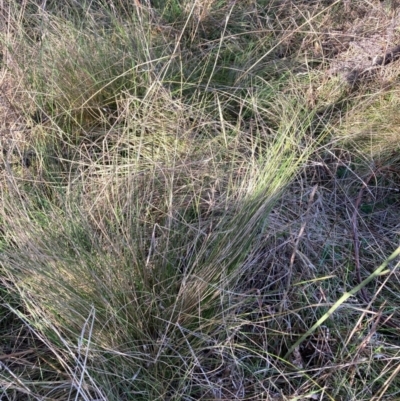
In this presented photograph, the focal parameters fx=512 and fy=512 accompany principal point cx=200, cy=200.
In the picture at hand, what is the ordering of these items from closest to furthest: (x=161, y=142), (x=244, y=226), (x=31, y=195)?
(x=244, y=226) → (x=31, y=195) → (x=161, y=142)

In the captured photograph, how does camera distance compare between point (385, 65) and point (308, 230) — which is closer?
point (308, 230)

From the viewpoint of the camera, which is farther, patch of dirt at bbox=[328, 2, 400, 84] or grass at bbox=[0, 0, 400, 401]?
patch of dirt at bbox=[328, 2, 400, 84]

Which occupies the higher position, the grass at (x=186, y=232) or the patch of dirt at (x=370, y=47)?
the patch of dirt at (x=370, y=47)

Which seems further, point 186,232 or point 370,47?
point 370,47

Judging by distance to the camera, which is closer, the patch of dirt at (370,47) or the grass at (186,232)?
the grass at (186,232)

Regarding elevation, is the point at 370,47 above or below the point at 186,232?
above

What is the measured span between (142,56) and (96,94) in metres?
0.21

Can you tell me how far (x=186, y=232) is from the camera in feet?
3.98

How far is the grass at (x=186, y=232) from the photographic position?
3.39 ft

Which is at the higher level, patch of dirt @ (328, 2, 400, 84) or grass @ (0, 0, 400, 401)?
patch of dirt @ (328, 2, 400, 84)

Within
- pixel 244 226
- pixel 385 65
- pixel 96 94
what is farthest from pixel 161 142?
pixel 385 65

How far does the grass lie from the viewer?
1.03m

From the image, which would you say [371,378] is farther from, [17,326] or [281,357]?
[17,326]

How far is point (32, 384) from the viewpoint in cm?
101
